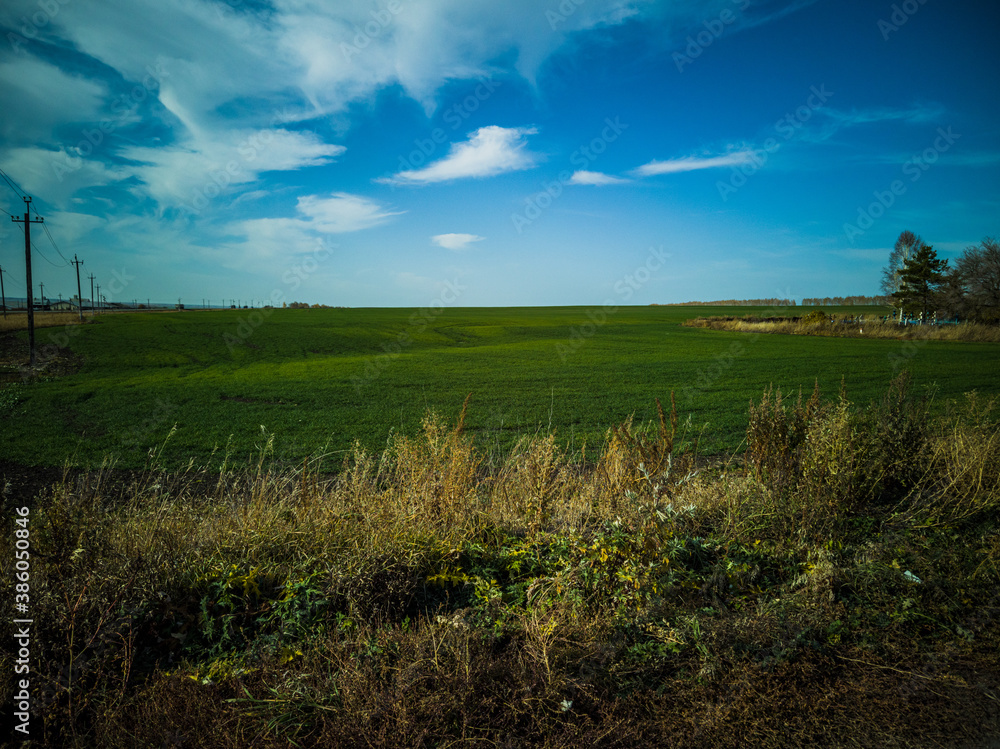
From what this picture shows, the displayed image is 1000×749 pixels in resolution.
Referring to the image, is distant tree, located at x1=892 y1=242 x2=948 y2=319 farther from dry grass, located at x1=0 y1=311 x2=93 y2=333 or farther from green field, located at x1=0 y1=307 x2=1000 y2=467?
dry grass, located at x1=0 y1=311 x2=93 y2=333

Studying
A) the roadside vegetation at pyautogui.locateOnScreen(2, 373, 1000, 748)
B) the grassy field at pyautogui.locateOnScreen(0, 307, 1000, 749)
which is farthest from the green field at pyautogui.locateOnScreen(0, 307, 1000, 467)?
the roadside vegetation at pyautogui.locateOnScreen(2, 373, 1000, 748)

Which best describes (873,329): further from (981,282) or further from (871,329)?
(981,282)

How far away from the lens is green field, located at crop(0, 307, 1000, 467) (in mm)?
12656

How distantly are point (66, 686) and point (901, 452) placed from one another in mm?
7951

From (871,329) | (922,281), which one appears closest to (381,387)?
(871,329)

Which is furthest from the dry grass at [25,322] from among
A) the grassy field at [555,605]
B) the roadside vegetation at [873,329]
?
the roadside vegetation at [873,329]

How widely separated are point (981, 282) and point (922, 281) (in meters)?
14.2

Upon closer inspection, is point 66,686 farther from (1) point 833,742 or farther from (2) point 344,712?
(1) point 833,742

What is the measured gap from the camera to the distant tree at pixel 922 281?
60781 millimetres

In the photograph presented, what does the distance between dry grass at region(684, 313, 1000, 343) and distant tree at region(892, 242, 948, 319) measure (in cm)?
1811

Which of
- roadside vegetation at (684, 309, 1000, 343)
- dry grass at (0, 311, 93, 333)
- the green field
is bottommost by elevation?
the green field

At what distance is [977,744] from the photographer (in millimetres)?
2641

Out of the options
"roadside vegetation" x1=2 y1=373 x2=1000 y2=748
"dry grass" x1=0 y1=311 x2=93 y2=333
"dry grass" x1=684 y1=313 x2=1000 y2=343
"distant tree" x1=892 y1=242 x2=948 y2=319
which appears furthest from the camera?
"distant tree" x1=892 y1=242 x2=948 y2=319

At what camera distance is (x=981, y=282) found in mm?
50062
